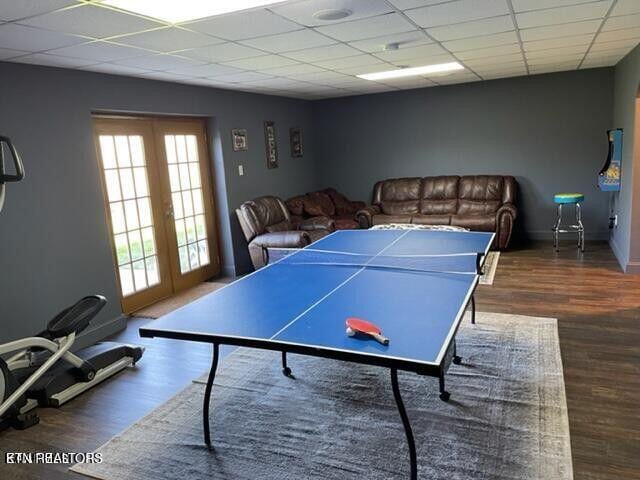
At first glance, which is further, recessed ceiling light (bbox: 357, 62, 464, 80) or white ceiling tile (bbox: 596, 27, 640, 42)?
recessed ceiling light (bbox: 357, 62, 464, 80)

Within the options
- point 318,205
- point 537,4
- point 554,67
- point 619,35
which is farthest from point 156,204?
point 554,67

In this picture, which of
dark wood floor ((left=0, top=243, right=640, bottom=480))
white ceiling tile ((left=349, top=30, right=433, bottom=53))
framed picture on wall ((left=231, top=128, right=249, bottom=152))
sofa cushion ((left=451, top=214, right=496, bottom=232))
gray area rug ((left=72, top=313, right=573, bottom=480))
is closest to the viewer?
gray area rug ((left=72, top=313, right=573, bottom=480))

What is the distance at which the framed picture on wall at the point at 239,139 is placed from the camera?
19.3 feet

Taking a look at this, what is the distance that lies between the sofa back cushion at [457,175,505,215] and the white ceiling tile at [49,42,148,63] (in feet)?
16.0

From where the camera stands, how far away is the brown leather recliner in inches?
218

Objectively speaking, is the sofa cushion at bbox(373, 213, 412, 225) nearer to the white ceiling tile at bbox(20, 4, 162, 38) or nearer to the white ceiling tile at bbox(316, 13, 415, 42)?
the white ceiling tile at bbox(316, 13, 415, 42)

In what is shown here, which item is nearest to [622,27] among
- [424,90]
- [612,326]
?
[612,326]

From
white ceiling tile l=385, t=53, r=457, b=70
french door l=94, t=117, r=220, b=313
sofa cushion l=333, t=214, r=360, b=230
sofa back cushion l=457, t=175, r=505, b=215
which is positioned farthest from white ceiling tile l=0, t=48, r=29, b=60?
sofa back cushion l=457, t=175, r=505, b=215

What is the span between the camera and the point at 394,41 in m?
3.68

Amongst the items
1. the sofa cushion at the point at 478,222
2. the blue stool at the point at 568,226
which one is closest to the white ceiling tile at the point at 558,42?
the blue stool at the point at 568,226

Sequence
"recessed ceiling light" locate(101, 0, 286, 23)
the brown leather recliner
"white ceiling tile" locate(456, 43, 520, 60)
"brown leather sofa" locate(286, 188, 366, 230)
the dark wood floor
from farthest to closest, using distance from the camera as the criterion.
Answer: "brown leather sofa" locate(286, 188, 366, 230), the brown leather recliner, "white ceiling tile" locate(456, 43, 520, 60), "recessed ceiling light" locate(101, 0, 286, 23), the dark wood floor

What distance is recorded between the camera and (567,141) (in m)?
6.53

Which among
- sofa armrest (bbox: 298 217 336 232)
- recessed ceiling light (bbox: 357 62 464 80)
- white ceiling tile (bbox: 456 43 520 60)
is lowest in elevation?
sofa armrest (bbox: 298 217 336 232)

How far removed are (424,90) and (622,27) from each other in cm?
359
